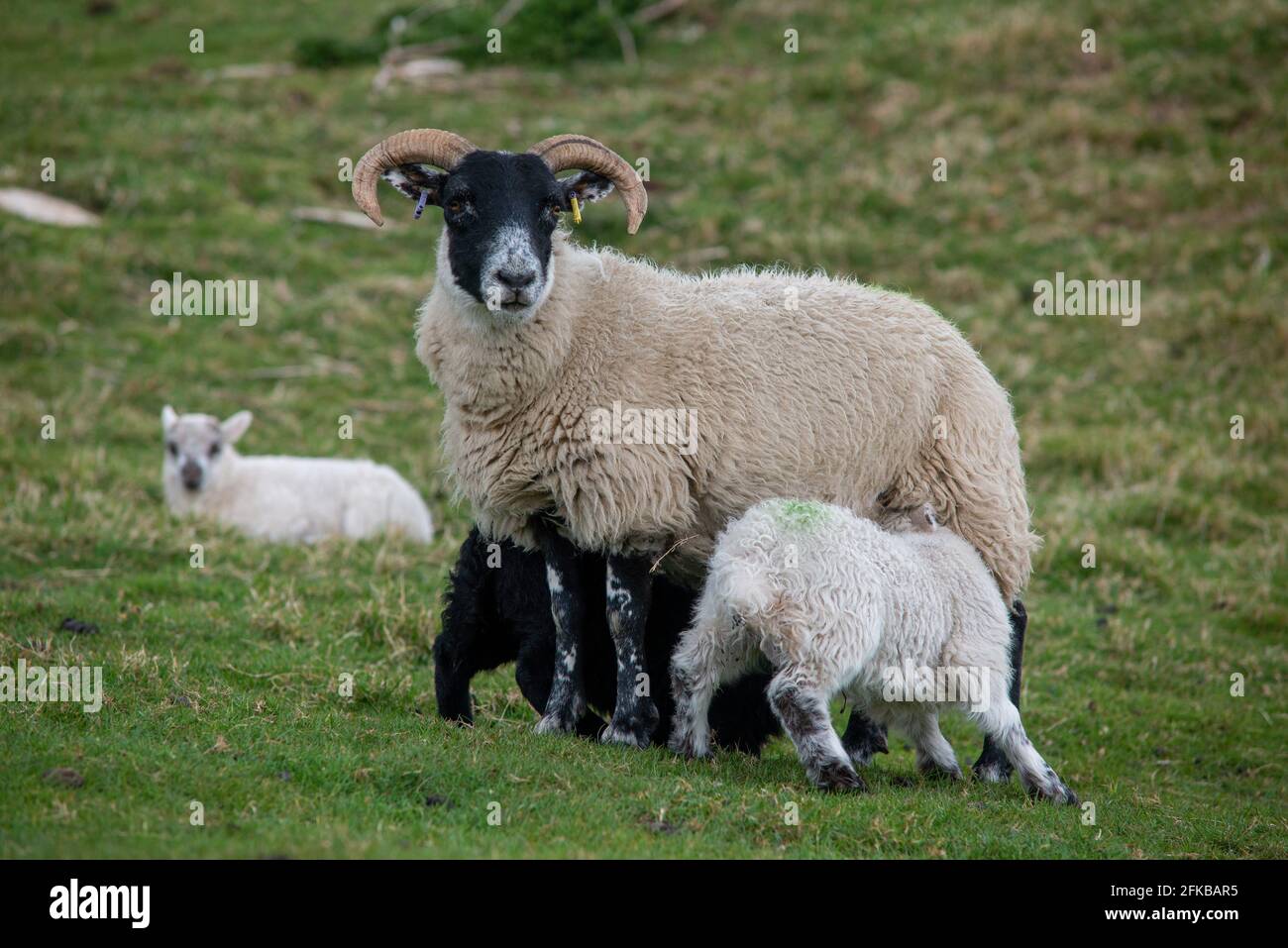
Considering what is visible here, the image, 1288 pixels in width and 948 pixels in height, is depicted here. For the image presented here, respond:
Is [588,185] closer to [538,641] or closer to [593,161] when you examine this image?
[593,161]

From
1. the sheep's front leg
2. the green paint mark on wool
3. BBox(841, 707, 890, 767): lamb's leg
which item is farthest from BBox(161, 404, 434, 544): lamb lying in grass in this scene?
the green paint mark on wool

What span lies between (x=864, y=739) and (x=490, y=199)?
415cm

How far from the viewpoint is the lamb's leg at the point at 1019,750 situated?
768 cm

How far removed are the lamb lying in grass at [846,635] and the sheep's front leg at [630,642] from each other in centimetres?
21

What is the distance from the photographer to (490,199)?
27.2 feet

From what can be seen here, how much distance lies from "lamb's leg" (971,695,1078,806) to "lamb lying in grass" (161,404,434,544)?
8.05 metres

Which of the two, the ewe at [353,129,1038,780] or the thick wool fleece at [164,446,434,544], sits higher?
the ewe at [353,129,1038,780]

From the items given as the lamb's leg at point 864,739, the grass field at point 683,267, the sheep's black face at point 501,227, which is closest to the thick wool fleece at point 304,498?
the grass field at point 683,267

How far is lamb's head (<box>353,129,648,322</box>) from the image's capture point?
812 cm

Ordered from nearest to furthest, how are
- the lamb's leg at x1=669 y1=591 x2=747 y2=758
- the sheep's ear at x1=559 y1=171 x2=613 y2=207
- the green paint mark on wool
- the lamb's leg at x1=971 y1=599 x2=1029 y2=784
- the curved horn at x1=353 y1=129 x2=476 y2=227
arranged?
the green paint mark on wool → the lamb's leg at x1=669 y1=591 x2=747 y2=758 → the lamb's leg at x1=971 y1=599 x2=1029 y2=784 → the curved horn at x1=353 y1=129 x2=476 y2=227 → the sheep's ear at x1=559 y1=171 x2=613 y2=207

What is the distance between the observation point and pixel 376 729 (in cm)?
759

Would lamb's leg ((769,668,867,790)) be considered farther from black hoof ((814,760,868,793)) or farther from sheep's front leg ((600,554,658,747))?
sheep's front leg ((600,554,658,747))
